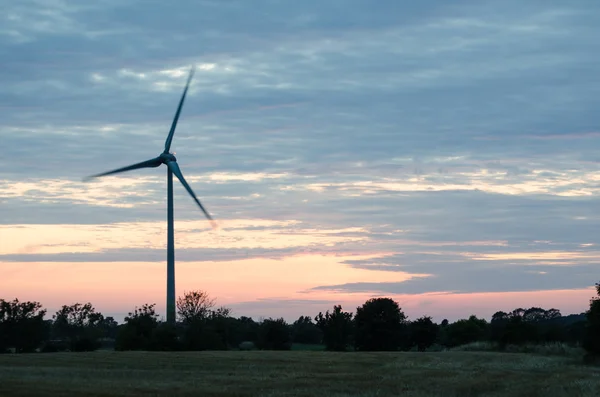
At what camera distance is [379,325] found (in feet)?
433

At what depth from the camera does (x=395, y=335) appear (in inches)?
5236

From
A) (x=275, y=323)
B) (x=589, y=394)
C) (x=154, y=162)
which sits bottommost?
(x=589, y=394)

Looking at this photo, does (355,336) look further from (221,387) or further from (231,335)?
(221,387)

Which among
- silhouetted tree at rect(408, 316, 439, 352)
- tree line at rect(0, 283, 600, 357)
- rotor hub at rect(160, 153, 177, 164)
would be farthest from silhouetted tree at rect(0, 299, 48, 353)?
silhouetted tree at rect(408, 316, 439, 352)

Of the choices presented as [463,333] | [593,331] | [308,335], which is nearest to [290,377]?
[593,331]

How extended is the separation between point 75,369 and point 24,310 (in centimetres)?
5699

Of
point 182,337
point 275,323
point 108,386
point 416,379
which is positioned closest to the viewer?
point 108,386

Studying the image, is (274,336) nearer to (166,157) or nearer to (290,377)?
(166,157)

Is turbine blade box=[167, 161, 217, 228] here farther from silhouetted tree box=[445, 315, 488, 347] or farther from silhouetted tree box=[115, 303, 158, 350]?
silhouetted tree box=[445, 315, 488, 347]

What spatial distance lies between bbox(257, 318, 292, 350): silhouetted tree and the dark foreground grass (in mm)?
47962

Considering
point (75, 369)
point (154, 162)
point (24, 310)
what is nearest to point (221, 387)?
point (75, 369)

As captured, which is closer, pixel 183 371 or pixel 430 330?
pixel 183 371

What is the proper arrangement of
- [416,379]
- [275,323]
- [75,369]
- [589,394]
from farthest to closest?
[275,323] → [75,369] → [416,379] → [589,394]

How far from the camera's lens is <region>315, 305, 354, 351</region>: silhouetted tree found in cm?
13825
